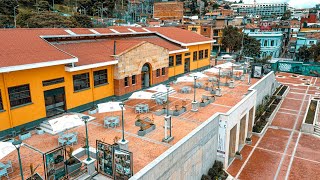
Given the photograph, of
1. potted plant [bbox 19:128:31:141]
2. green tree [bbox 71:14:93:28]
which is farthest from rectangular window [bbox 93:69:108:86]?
green tree [bbox 71:14:93:28]

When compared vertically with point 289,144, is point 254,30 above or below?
above

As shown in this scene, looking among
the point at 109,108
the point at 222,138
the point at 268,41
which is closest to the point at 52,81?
the point at 109,108

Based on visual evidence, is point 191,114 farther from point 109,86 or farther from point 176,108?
point 109,86

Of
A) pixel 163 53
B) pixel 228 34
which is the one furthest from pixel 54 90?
pixel 228 34

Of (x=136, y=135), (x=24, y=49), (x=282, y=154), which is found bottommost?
(x=282, y=154)

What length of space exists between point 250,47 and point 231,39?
515cm

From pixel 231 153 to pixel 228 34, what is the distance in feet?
166

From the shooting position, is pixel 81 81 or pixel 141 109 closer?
pixel 141 109

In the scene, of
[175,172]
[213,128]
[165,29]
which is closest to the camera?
[175,172]

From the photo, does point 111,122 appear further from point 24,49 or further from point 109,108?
point 24,49

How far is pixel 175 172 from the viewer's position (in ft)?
49.1

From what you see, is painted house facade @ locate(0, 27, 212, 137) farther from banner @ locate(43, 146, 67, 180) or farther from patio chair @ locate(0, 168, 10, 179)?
banner @ locate(43, 146, 67, 180)

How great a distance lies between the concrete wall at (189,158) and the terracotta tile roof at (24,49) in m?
12.1

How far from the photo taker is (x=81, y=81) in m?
23.5
